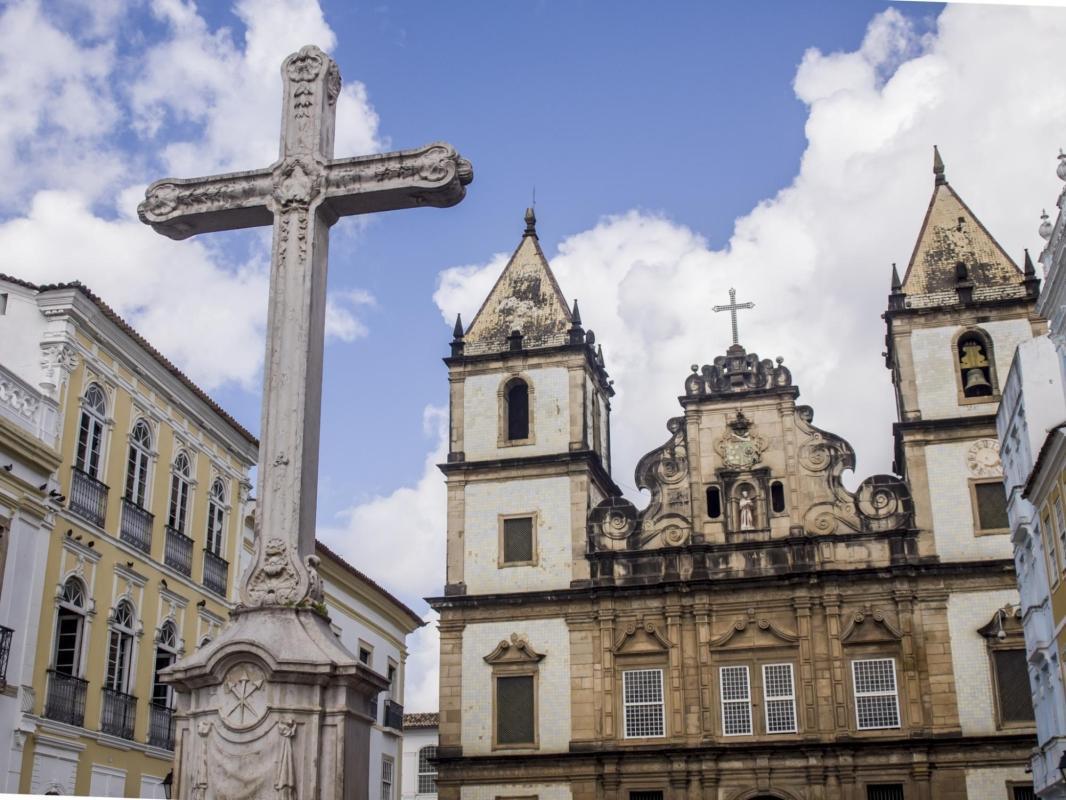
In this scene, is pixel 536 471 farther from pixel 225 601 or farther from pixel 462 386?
pixel 225 601

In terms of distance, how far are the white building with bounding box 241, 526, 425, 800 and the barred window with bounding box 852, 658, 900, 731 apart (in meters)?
10.2

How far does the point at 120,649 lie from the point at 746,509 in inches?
569

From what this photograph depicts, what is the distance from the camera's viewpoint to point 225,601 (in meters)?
24.4

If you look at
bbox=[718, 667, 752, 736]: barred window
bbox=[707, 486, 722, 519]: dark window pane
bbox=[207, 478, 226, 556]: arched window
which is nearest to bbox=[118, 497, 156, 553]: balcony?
bbox=[207, 478, 226, 556]: arched window

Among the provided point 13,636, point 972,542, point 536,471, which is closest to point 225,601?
point 13,636

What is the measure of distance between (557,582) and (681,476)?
3804 mm

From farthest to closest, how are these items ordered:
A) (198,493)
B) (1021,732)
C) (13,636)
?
(1021,732)
(198,493)
(13,636)

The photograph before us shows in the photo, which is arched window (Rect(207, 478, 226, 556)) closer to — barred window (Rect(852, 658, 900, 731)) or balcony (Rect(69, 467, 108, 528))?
balcony (Rect(69, 467, 108, 528))

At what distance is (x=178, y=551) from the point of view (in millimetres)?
22734

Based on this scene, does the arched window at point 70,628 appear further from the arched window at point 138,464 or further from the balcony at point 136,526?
the arched window at point 138,464

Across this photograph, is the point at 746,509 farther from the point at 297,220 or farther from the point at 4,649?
the point at 297,220

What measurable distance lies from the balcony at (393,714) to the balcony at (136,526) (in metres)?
12.3

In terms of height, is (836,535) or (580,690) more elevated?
(836,535)

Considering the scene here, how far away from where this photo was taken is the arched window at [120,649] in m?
20.3
